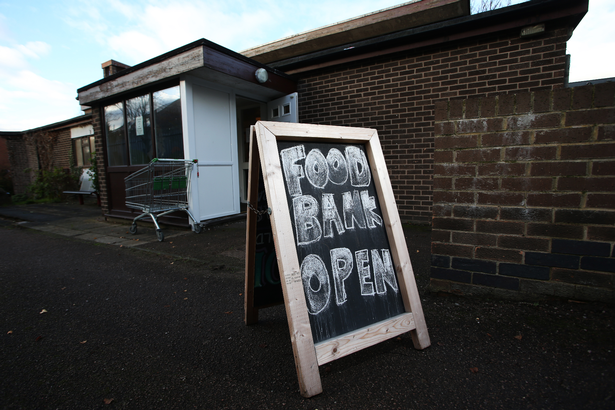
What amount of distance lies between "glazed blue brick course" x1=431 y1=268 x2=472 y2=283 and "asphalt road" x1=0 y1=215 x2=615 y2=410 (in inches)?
6.9

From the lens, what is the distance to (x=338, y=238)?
1.87 meters

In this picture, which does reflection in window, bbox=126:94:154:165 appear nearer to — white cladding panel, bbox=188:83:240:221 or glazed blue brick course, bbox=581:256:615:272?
white cladding panel, bbox=188:83:240:221

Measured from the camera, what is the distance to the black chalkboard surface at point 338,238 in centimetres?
172

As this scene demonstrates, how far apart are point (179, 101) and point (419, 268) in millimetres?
4788

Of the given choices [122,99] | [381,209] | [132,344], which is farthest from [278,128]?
[122,99]

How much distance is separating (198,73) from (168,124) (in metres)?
1.22

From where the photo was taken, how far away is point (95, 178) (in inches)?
373

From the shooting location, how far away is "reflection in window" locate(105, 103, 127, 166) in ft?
21.6

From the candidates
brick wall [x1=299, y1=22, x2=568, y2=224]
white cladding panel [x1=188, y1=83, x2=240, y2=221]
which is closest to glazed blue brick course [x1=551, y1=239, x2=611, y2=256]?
brick wall [x1=299, y1=22, x2=568, y2=224]

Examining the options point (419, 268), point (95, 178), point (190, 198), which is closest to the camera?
point (419, 268)

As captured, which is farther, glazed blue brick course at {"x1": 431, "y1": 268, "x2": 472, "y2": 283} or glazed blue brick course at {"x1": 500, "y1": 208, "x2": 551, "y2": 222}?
glazed blue brick course at {"x1": 431, "y1": 268, "x2": 472, "y2": 283}

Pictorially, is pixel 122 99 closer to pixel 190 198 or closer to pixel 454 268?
pixel 190 198

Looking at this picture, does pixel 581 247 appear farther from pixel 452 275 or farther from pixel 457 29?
pixel 457 29

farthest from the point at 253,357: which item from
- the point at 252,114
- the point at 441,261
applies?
the point at 252,114
